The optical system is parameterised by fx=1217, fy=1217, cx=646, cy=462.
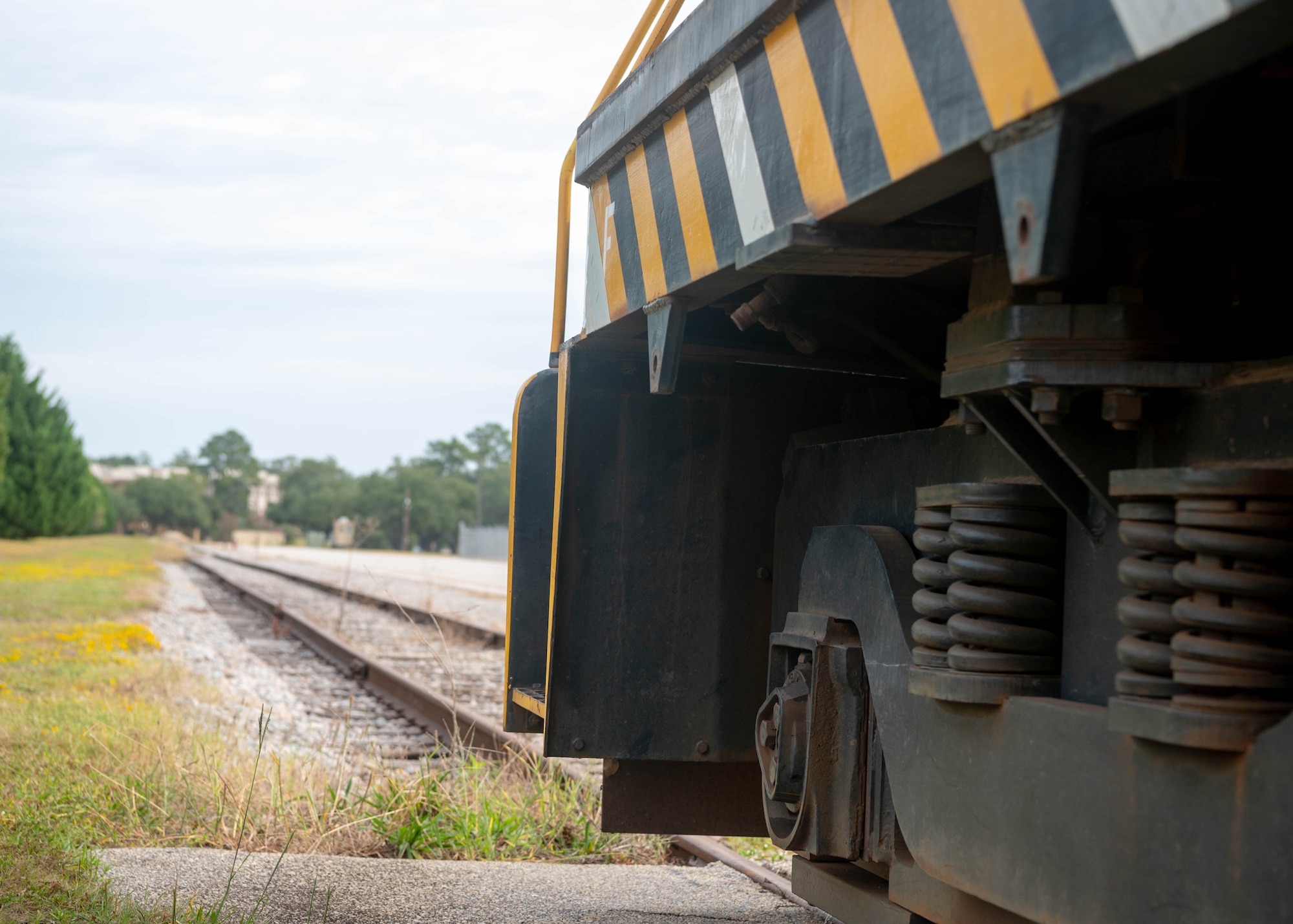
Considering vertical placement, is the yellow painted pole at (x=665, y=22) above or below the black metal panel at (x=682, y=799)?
above

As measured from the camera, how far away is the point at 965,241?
82.6 inches

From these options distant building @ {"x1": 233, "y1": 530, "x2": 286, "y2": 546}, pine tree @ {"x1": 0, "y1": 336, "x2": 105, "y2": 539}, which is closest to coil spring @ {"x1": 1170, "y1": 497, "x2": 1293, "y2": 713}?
pine tree @ {"x1": 0, "y1": 336, "x2": 105, "y2": 539}

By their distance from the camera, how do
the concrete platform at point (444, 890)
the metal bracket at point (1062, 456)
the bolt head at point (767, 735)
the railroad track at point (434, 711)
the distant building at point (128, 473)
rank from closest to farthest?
1. the metal bracket at point (1062, 456)
2. the bolt head at point (767, 735)
3. the concrete platform at point (444, 890)
4. the railroad track at point (434, 711)
5. the distant building at point (128, 473)

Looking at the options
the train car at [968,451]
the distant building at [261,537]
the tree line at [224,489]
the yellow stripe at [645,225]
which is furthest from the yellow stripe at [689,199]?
the distant building at [261,537]

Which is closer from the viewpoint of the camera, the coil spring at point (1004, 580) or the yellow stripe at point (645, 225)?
the coil spring at point (1004, 580)

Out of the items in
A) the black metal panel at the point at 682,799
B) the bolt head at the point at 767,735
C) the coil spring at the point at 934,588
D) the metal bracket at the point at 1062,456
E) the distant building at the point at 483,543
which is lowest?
the distant building at the point at 483,543

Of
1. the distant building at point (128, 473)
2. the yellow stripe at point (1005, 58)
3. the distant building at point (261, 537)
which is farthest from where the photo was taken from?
the distant building at point (128, 473)

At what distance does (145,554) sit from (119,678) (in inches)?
1935

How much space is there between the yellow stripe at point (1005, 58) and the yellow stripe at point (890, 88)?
0.12 m

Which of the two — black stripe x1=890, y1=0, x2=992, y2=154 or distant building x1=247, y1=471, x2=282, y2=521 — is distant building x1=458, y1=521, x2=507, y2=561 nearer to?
black stripe x1=890, y1=0, x2=992, y2=154

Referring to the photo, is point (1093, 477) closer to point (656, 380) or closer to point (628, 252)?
point (656, 380)

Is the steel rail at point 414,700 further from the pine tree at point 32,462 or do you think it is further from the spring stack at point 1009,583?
the pine tree at point 32,462

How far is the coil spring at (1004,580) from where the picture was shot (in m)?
2.01

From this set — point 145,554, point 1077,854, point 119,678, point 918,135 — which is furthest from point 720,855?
point 145,554
